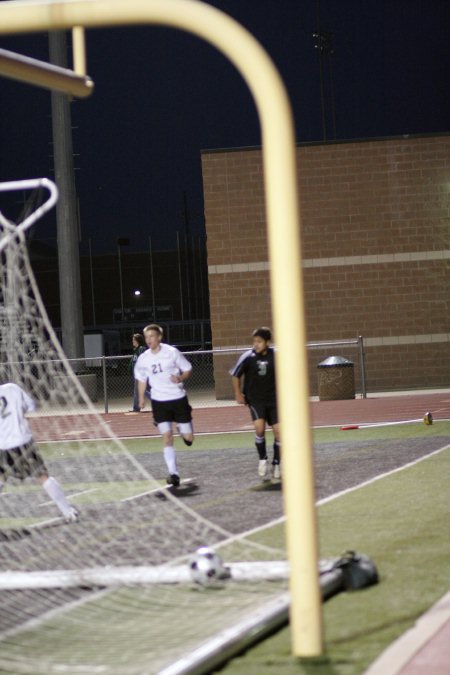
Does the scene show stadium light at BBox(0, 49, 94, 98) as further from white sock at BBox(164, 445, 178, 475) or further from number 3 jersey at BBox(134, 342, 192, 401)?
white sock at BBox(164, 445, 178, 475)

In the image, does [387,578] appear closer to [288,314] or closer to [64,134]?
[288,314]

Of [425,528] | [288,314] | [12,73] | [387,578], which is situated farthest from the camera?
[425,528]

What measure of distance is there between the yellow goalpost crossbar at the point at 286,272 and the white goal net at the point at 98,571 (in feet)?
2.30

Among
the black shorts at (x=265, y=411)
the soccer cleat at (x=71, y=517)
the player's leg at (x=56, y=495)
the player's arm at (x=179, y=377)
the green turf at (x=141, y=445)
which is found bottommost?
the green turf at (x=141, y=445)

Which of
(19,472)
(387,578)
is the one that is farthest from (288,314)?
(19,472)

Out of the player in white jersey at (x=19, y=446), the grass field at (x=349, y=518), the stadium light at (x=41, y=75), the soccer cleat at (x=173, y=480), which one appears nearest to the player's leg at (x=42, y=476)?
the player in white jersey at (x=19, y=446)

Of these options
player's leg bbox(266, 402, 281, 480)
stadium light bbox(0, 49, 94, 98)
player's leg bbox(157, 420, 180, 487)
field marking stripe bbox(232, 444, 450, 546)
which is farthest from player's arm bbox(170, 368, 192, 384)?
stadium light bbox(0, 49, 94, 98)

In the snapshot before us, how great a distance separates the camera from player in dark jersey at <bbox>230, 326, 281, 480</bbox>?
13.6m

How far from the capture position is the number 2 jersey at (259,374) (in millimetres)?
13633

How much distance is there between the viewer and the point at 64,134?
31328 mm

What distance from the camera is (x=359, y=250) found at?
3066 cm

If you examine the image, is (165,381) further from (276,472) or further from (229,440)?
(229,440)

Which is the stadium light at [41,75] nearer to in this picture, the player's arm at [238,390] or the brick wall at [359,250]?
the player's arm at [238,390]

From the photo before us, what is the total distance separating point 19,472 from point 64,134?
2182 cm
